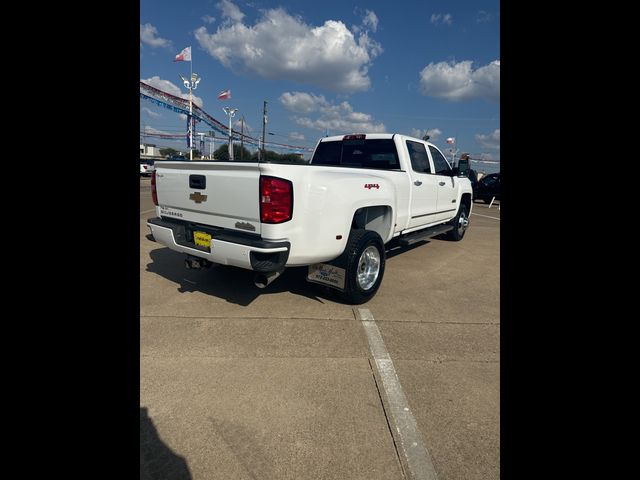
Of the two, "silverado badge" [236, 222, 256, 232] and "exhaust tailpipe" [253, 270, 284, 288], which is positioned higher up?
"silverado badge" [236, 222, 256, 232]

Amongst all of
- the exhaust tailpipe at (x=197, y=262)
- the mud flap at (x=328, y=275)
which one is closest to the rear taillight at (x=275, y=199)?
the mud flap at (x=328, y=275)

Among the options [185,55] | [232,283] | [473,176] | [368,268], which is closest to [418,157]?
[368,268]

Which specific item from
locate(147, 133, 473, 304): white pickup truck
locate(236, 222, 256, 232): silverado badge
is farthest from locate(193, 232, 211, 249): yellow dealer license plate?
locate(236, 222, 256, 232): silverado badge

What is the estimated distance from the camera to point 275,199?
304cm

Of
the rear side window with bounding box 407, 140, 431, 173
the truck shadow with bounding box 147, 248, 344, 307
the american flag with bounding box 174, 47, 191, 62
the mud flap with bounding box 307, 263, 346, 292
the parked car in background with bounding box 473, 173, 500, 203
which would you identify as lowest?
the truck shadow with bounding box 147, 248, 344, 307

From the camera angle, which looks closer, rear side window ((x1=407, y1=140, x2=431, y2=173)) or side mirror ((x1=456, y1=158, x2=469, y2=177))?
rear side window ((x1=407, y1=140, x2=431, y2=173))

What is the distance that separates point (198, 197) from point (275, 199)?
0.99 m

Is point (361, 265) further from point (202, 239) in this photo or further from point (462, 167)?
point (462, 167)

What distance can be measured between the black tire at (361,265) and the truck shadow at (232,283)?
30 cm

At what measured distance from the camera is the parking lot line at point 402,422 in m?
1.86

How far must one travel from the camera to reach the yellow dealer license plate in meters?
3.46

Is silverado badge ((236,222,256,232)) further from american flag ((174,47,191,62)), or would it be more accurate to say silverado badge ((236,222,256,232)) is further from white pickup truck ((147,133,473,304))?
american flag ((174,47,191,62))
